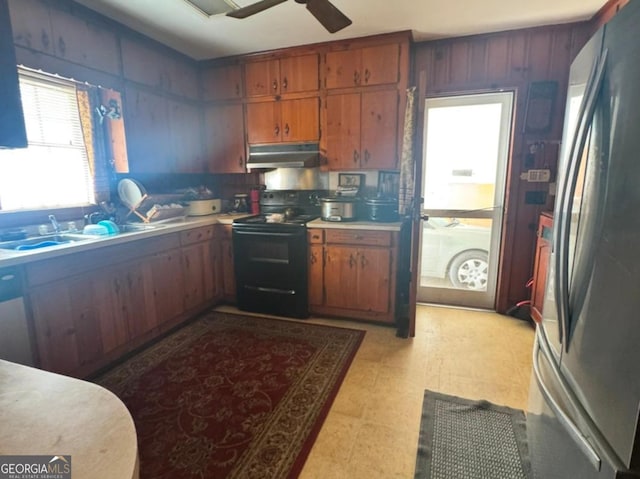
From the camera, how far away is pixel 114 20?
2688mm

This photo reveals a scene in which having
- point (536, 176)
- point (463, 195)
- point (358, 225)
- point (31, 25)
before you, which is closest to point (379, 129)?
point (358, 225)

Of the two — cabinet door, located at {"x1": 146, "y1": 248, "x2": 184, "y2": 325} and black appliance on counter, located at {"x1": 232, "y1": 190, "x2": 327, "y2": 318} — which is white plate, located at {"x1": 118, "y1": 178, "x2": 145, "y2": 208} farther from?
black appliance on counter, located at {"x1": 232, "y1": 190, "x2": 327, "y2": 318}

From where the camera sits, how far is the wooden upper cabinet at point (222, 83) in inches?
141

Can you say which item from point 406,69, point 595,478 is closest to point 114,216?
point 406,69

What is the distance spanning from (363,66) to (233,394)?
2.91 meters

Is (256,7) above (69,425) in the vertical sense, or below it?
above

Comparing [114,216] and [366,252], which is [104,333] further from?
[366,252]

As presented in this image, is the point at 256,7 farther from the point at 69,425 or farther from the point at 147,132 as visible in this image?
the point at 69,425

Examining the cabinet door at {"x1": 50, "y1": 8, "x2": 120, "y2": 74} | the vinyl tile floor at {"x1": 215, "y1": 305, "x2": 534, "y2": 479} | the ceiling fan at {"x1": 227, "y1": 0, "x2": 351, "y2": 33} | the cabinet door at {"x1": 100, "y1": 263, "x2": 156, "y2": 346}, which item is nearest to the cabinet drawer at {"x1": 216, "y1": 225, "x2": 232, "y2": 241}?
the cabinet door at {"x1": 100, "y1": 263, "x2": 156, "y2": 346}

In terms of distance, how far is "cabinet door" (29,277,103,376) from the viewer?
193 centimetres

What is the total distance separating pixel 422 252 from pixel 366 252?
2.95 ft

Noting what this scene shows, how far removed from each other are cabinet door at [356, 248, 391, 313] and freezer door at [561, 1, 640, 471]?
6.26ft

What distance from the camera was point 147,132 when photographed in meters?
3.12

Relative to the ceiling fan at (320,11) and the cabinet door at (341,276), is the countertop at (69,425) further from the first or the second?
the cabinet door at (341,276)
